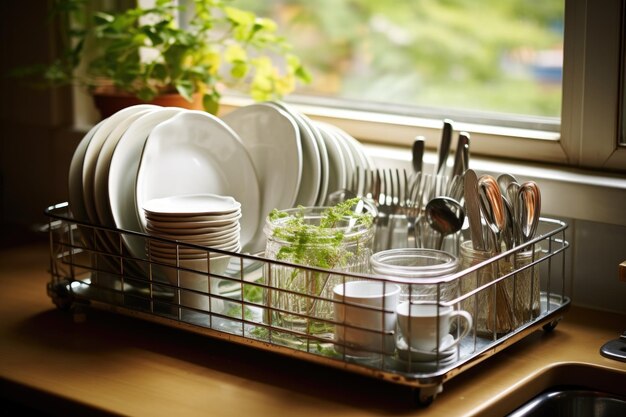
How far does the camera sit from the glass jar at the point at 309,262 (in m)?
1.10

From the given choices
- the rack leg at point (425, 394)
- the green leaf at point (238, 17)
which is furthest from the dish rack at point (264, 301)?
the green leaf at point (238, 17)

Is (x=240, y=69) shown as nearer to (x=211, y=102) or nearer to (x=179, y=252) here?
(x=211, y=102)

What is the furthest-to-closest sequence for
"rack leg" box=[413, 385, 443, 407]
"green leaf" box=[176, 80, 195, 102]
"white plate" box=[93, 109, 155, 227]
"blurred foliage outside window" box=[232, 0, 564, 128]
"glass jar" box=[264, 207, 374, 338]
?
1. "blurred foliage outside window" box=[232, 0, 564, 128]
2. "green leaf" box=[176, 80, 195, 102]
3. "white plate" box=[93, 109, 155, 227]
4. "glass jar" box=[264, 207, 374, 338]
5. "rack leg" box=[413, 385, 443, 407]

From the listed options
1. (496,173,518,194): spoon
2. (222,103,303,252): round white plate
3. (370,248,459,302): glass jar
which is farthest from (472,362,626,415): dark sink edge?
(222,103,303,252): round white plate

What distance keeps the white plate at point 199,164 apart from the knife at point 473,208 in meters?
0.38

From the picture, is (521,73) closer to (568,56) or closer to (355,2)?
(355,2)

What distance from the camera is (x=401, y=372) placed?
979 millimetres

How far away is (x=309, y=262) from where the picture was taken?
111 centimetres

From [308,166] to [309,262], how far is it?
299 mm

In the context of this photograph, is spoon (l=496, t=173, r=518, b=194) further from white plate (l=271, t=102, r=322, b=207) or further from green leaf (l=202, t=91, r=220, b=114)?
green leaf (l=202, t=91, r=220, b=114)

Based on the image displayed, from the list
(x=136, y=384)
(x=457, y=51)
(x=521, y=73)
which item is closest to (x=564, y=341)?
(x=136, y=384)

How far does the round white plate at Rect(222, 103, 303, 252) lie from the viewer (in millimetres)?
1359

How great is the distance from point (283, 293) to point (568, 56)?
0.58 metres

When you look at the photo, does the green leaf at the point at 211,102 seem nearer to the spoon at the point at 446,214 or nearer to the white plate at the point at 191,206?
the white plate at the point at 191,206
